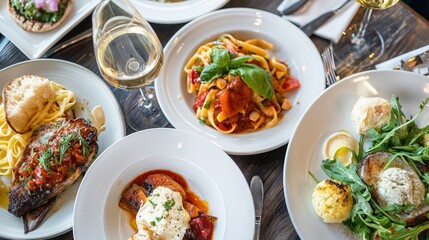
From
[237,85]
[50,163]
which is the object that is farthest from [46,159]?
[237,85]

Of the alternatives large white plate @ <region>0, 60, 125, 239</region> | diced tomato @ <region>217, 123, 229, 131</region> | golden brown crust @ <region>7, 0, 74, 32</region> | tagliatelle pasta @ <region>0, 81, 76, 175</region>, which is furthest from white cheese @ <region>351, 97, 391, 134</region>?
golden brown crust @ <region>7, 0, 74, 32</region>

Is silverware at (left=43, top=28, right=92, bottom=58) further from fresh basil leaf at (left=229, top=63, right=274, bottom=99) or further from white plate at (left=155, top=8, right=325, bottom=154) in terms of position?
fresh basil leaf at (left=229, top=63, right=274, bottom=99)

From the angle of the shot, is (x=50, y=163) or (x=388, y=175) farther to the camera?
(x=50, y=163)

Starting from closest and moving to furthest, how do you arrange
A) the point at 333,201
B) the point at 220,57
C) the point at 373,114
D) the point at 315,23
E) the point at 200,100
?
the point at 333,201
the point at 373,114
the point at 220,57
the point at 200,100
the point at 315,23

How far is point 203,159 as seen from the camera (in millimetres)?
1980

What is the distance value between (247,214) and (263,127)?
533 mm

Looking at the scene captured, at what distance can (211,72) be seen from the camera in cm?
224

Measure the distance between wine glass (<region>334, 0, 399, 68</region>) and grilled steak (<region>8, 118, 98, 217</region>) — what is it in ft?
4.68

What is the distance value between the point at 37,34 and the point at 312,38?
5.13ft

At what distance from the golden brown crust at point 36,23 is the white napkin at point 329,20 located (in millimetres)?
1225

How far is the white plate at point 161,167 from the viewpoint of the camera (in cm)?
188

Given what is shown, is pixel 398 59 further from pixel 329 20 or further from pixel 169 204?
pixel 169 204

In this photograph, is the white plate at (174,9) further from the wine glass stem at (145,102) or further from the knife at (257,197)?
the knife at (257,197)

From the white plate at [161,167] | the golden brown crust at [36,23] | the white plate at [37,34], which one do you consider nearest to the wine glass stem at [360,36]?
the white plate at [161,167]
